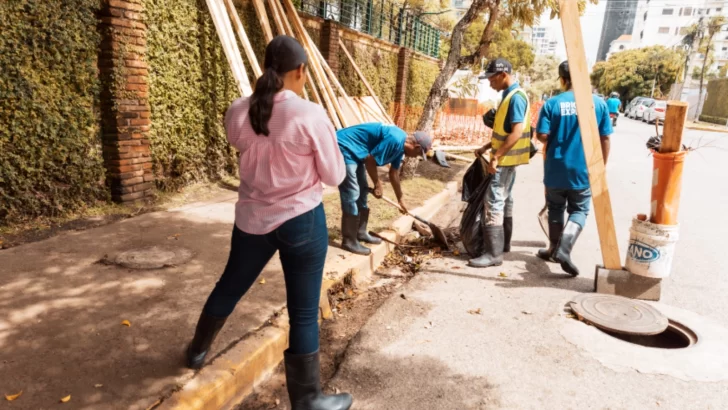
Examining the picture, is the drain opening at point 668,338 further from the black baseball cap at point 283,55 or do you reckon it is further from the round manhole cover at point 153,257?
the round manhole cover at point 153,257

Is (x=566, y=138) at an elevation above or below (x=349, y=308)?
above

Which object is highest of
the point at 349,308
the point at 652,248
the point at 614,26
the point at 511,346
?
the point at 614,26

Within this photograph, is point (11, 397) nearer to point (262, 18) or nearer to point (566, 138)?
point (566, 138)

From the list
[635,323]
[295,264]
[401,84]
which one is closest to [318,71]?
[635,323]

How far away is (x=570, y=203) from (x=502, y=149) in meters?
0.90

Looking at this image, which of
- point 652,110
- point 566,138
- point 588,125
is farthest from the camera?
point 652,110

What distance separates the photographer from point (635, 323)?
3.62 m

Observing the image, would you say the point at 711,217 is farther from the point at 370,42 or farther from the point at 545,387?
the point at 370,42

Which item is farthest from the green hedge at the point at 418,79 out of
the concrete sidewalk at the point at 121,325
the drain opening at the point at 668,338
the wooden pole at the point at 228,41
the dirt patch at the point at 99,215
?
the drain opening at the point at 668,338

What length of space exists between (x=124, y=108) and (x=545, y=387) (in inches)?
200

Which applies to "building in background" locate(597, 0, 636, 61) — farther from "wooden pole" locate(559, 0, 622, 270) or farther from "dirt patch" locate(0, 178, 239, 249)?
"wooden pole" locate(559, 0, 622, 270)

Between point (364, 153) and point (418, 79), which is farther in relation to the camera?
point (418, 79)

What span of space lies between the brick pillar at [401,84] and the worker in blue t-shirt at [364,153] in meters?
10.3

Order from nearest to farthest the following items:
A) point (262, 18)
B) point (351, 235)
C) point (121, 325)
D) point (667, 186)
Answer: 1. point (121, 325)
2. point (667, 186)
3. point (351, 235)
4. point (262, 18)
